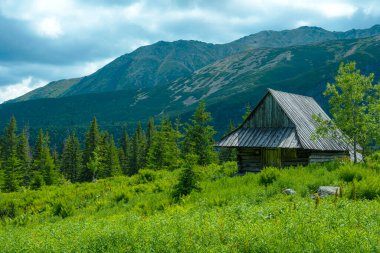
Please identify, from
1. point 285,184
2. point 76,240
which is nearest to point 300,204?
point 285,184

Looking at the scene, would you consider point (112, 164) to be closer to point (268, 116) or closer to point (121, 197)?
point (268, 116)

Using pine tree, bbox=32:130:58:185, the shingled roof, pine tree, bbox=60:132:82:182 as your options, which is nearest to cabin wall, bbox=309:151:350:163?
the shingled roof

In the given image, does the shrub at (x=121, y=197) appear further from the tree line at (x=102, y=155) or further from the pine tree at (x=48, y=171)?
the pine tree at (x=48, y=171)

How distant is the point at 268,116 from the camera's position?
2661 cm

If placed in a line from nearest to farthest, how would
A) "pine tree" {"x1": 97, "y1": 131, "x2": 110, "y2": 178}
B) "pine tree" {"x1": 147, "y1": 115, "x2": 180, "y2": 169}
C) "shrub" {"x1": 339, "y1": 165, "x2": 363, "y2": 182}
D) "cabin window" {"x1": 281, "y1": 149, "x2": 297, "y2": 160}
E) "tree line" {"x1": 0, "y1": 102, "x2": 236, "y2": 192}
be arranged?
"shrub" {"x1": 339, "y1": 165, "x2": 363, "y2": 182} < "cabin window" {"x1": 281, "y1": 149, "x2": 297, "y2": 160} < "tree line" {"x1": 0, "y1": 102, "x2": 236, "y2": 192} < "pine tree" {"x1": 147, "y1": 115, "x2": 180, "y2": 169} < "pine tree" {"x1": 97, "y1": 131, "x2": 110, "y2": 178}

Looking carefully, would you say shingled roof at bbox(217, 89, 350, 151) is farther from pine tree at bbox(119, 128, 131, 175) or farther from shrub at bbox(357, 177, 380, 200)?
pine tree at bbox(119, 128, 131, 175)

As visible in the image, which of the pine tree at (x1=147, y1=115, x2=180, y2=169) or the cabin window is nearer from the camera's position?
the cabin window

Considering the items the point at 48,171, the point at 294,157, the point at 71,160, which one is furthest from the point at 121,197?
the point at 71,160

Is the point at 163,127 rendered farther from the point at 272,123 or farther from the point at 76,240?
the point at 76,240

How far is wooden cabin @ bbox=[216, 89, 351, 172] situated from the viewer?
23.9 meters

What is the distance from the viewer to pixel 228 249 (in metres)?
7.01

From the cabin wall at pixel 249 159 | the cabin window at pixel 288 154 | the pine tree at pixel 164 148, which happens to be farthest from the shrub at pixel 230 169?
the pine tree at pixel 164 148

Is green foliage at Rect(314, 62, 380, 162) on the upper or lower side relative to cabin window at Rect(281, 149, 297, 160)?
upper

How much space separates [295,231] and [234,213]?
284 cm
